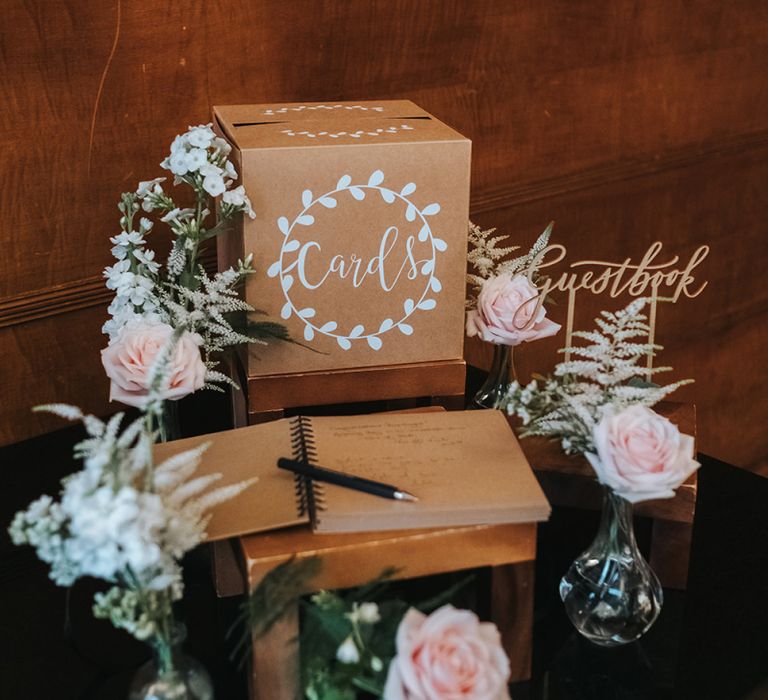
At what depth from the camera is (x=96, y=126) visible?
1496 millimetres

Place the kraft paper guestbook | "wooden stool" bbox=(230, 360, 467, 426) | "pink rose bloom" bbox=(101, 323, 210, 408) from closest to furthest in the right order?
1. the kraft paper guestbook
2. "pink rose bloom" bbox=(101, 323, 210, 408)
3. "wooden stool" bbox=(230, 360, 467, 426)

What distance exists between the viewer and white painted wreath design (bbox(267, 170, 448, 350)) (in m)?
1.18

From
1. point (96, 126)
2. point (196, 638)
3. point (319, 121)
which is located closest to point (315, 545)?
point (196, 638)

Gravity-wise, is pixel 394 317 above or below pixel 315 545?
above

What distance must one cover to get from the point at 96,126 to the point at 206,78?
210 millimetres


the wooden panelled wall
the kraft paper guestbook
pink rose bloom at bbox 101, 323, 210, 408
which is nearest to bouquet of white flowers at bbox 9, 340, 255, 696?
the kraft paper guestbook

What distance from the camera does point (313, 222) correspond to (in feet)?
3.91

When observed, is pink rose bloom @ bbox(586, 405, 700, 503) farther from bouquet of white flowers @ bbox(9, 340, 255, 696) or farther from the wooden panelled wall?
the wooden panelled wall

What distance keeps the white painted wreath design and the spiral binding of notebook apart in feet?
0.51

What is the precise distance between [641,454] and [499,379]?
19.5 inches

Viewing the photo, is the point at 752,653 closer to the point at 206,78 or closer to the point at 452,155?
the point at 452,155

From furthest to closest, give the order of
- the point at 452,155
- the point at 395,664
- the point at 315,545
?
the point at 452,155 < the point at 315,545 < the point at 395,664

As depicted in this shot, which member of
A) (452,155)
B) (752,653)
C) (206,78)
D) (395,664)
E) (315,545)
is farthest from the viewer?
(206,78)

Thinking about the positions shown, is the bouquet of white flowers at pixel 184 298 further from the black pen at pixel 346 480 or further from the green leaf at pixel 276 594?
the green leaf at pixel 276 594
